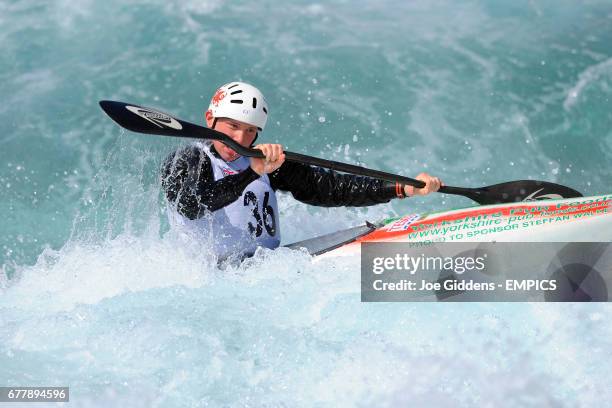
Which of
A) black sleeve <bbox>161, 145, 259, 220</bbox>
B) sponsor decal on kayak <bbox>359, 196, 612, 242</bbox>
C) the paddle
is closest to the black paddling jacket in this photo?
black sleeve <bbox>161, 145, 259, 220</bbox>

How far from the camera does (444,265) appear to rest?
14.0 feet

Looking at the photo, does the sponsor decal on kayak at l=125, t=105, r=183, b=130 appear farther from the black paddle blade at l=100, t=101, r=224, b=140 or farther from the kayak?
the kayak

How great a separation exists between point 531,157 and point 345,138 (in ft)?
5.84

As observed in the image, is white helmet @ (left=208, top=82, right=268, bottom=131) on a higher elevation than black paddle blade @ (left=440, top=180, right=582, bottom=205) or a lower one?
higher

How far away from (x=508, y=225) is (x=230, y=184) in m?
1.55

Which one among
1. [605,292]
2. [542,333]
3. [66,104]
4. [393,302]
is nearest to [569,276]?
[605,292]

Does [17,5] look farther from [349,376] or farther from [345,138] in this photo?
[349,376]

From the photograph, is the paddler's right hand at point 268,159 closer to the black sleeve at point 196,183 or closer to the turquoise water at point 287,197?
the black sleeve at point 196,183

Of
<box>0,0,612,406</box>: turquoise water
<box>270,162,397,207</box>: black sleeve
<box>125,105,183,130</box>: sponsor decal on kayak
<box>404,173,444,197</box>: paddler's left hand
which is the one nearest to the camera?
<box>0,0,612,406</box>: turquoise water

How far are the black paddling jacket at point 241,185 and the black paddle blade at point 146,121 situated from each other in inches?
6.3

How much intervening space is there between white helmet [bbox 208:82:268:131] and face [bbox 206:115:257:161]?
0.10ft

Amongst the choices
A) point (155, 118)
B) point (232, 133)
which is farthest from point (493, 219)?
point (155, 118)

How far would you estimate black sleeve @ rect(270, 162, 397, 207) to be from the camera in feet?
15.6

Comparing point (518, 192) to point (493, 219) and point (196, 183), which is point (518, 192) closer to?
point (493, 219)
